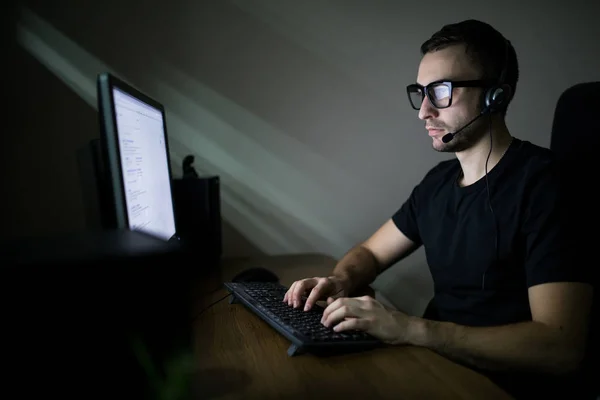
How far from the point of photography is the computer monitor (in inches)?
29.0

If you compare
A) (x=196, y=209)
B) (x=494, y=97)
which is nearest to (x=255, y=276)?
(x=196, y=209)

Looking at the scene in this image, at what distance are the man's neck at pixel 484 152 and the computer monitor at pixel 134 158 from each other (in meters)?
0.81

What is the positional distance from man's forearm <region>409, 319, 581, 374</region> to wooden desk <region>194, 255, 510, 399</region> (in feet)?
0.17

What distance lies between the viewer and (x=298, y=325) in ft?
2.45

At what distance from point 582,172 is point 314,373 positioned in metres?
0.83

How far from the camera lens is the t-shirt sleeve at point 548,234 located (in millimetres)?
833

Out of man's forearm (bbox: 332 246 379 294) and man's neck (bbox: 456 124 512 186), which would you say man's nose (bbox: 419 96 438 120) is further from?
man's forearm (bbox: 332 246 379 294)

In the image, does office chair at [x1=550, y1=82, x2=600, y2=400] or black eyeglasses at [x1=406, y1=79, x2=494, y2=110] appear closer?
office chair at [x1=550, y1=82, x2=600, y2=400]

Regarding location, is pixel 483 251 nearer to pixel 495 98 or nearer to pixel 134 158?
pixel 495 98

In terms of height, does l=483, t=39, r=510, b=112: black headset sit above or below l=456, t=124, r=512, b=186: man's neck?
above

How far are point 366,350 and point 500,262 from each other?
0.48 meters

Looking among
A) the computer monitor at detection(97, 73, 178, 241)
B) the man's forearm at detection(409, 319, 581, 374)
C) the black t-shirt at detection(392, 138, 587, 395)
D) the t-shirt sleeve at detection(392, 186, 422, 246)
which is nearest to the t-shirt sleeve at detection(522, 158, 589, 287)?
the black t-shirt at detection(392, 138, 587, 395)

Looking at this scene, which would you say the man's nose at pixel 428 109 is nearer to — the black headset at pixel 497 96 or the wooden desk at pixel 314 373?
the black headset at pixel 497 96

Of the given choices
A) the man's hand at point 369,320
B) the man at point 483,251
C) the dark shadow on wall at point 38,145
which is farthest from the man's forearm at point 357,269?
the dark shadow on wall at point 38,145
